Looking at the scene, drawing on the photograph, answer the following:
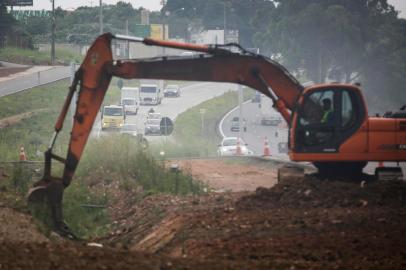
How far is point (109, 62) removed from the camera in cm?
2152

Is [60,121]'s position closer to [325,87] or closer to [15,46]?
[325,87]

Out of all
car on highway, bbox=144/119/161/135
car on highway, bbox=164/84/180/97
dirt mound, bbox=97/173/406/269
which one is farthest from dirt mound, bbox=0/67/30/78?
dirt mound, bbox=97/173/406/269

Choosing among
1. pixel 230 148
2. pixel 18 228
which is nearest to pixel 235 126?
pixel 230 148

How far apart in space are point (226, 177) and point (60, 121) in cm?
Answer: 1246

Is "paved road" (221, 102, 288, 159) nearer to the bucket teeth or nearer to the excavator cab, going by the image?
the excavator cab

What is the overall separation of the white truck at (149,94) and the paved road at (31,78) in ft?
20.2

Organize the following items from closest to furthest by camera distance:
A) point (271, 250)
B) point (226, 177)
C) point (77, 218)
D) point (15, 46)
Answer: point (271, 250) → point (77, 218) → point (226, 177) → point (15, 46)

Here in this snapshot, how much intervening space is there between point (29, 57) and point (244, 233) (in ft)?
269

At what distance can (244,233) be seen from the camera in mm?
17062

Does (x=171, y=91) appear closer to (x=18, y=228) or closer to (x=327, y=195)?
(x=327, y=195)

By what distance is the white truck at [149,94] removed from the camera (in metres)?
83.9

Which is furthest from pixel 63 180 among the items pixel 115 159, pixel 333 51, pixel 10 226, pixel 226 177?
pixel 333 51

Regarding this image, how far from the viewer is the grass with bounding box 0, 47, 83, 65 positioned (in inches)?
3733

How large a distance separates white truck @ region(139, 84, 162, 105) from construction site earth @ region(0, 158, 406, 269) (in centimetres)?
5906
